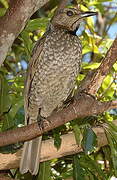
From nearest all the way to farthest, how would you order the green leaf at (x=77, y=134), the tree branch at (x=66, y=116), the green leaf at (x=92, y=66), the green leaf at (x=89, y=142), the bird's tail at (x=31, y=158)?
the tree branch at (x=66, y=116), the green leaf at (x=89, y=142), the green leaf at (x=77, y=134), the bird's tail at (x=31, y=158), the green leaf at (x=92, y=66)

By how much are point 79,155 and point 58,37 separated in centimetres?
76

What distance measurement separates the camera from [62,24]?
2.99 metres

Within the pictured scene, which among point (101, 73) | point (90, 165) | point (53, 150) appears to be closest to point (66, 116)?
point (101, 73)

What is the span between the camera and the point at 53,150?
8.34 ft

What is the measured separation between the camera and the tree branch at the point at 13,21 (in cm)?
217

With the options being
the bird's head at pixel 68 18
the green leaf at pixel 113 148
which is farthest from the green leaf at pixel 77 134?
the bird's head at pixel 68 18

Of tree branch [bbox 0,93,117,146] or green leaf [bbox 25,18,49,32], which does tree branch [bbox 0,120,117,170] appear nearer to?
tree branch [bbox 0,93,117,146]

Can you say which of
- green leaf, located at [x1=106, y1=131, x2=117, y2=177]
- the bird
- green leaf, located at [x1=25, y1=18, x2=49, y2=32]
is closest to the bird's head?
the bird

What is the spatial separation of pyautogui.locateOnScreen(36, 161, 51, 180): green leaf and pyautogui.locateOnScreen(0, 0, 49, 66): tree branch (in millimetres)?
813

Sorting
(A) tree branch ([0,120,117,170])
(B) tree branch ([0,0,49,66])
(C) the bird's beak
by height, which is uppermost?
(B) tree branch ([0,0,49,66])

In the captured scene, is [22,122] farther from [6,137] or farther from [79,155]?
[6,137]

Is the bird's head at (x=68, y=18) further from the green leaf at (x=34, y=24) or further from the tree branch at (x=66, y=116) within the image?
the tree branch at (x=66, y=116)

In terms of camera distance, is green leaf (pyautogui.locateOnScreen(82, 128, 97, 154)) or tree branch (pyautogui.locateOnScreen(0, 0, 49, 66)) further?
green leaf (pyautogui.locateOnScreen(82, 128, 97, 154))

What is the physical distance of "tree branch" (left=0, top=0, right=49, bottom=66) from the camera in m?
2.17
